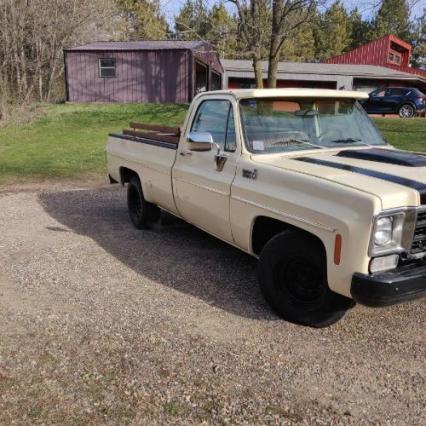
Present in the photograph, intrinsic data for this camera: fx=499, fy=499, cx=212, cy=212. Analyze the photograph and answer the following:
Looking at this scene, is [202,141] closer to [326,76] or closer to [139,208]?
[139,208]

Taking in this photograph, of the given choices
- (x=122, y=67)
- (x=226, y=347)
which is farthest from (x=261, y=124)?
(x=122, y=67)

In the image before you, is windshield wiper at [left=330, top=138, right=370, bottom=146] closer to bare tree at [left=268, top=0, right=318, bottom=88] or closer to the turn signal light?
the turn signal light

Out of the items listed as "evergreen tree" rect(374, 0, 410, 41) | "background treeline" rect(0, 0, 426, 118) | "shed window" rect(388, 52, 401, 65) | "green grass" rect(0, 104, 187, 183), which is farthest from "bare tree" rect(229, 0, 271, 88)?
"evergreen tree" rect(374, 0, 410, 41)

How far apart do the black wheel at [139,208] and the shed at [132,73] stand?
58.2 feet

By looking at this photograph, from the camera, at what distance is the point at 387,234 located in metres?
3.20

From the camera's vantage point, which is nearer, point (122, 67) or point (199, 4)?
point (199, 4)

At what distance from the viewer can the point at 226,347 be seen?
3.60 m

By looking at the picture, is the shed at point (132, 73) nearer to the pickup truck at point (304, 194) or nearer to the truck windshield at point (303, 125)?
the pickup truck at point (304, 194)

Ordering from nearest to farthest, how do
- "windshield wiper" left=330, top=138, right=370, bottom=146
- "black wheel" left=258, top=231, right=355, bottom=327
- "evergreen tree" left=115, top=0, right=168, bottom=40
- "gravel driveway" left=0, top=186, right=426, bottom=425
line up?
"gravel driveway" left=0, top=186, right=426, bottom=425
"black wheel" left=258, top=231, right=355, bottom=327
"windshield wiper" left=330, top=138, right=370, bottom=146
"evergreen tree" left=115, top=0, right=168, bottom=40

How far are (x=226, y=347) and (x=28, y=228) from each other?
419cm

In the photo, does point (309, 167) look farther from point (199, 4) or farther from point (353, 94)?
point (199, 4)

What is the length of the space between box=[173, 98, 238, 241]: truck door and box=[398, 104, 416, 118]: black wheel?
66.5 ft

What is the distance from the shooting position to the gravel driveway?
2916mm

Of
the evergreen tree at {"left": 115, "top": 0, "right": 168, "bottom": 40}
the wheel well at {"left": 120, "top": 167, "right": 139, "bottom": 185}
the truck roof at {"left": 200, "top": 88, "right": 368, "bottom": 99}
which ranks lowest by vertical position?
the wheel well at {"left": 120, "top": 167, "right": 139, "bottom": 185}
